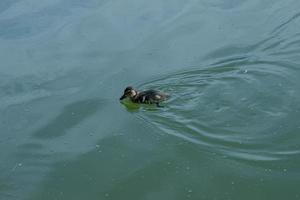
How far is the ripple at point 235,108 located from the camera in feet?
15.5

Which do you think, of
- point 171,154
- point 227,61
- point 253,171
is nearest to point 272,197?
point 253,171

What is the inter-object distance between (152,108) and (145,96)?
128 mm

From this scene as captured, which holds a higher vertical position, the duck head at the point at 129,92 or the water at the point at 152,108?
the duck head at the point at 129,92

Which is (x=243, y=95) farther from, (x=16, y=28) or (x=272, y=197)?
(x=16, y=28)

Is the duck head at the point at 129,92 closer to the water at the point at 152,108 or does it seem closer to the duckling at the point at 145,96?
the duckling at the point at 145,96

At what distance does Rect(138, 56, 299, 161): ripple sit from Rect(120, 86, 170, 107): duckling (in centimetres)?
10

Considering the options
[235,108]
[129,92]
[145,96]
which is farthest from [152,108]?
[235,108]

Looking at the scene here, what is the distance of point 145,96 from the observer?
5.44 m

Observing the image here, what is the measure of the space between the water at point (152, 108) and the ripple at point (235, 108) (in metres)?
0.01

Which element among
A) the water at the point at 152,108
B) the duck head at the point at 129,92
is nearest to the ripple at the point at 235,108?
the water at the point at 152,108

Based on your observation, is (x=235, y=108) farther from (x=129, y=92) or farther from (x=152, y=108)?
(x=129, y=92)

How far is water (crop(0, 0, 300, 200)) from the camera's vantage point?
4.48m

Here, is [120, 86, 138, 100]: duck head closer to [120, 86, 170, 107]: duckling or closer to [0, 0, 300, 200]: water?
[120, 86, 170, 107]: duckling

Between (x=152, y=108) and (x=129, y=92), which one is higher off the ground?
(x=129, y=92)
